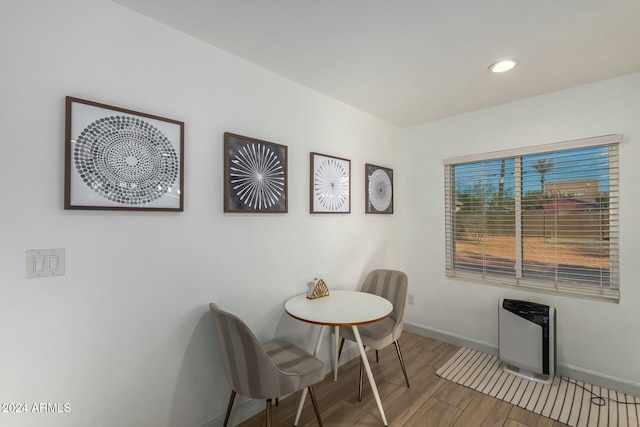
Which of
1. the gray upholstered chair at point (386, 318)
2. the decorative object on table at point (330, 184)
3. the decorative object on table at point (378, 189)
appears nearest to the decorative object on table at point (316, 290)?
the gray upholstered chair at point (386, 318)

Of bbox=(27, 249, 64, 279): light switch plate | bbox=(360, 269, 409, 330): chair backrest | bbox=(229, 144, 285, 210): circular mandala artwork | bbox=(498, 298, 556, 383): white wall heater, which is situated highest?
bbox=(229, 144, 285, 210): circular mandala artwork

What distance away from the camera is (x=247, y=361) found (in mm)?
1522

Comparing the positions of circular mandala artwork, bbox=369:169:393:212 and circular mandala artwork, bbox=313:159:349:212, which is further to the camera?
circular mandala artwork, bbox=369:169:393:212

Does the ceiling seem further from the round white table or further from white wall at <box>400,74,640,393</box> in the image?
the round white table

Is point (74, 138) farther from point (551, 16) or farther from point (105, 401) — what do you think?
point (551, 16)

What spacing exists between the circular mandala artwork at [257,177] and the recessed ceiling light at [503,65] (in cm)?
167

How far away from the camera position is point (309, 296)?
2248 millimetres

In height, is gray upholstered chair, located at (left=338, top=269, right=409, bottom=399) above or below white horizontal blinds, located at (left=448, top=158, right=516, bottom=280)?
below

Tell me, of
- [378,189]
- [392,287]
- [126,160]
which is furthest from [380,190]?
[126,160]

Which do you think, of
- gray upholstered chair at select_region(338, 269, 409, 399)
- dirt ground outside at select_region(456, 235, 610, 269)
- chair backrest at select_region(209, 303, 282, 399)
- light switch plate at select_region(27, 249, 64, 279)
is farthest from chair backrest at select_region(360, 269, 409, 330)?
light switch plate at select_region(27, 249, 64, 279)

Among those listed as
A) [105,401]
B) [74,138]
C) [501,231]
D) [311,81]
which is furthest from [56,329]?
[501,231]

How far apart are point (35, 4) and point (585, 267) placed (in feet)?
12.8

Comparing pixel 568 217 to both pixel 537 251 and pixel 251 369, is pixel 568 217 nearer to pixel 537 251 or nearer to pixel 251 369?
pixel 537 251

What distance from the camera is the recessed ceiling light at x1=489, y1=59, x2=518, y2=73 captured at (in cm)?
200
